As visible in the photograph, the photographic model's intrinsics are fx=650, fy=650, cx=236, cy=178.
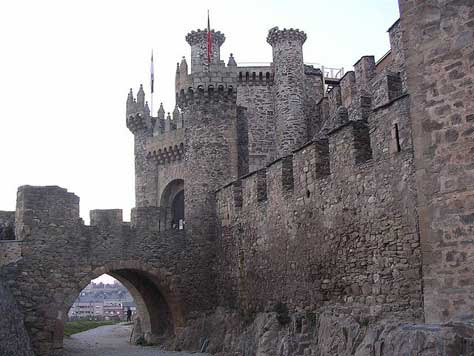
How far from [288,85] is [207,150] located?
11407 millimetres

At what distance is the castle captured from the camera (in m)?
6.21

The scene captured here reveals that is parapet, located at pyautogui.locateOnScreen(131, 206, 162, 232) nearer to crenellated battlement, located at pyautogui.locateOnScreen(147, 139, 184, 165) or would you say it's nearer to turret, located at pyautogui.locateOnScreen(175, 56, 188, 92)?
turret, located at pyautogui.locateOnScreen(175, 56, 188, 92)

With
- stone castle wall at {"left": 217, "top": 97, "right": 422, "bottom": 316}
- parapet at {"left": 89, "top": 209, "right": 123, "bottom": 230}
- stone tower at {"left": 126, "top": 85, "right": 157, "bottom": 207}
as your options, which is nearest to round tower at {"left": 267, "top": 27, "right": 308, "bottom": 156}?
stone tower at {"left": 126, "top": 85, "right": 157, "bottom": 207}

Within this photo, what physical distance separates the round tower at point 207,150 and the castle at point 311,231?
44 millimetres

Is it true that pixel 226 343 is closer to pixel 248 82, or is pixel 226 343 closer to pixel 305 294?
pixel 305 294

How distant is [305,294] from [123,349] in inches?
329

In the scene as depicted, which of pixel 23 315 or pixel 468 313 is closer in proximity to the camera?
pixel 468 313

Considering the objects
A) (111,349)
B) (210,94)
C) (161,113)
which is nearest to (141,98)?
(161,113)

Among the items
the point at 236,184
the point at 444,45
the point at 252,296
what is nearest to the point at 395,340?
the point at 444,45

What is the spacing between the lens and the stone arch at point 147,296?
55.8ft

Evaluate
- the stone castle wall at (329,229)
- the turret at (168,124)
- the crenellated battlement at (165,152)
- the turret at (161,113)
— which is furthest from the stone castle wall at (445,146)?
the turret at (161,113)

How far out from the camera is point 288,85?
96.2ft

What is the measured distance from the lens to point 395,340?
5914 millimetres

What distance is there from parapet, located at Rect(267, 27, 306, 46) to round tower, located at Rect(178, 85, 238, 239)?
10771 mm
